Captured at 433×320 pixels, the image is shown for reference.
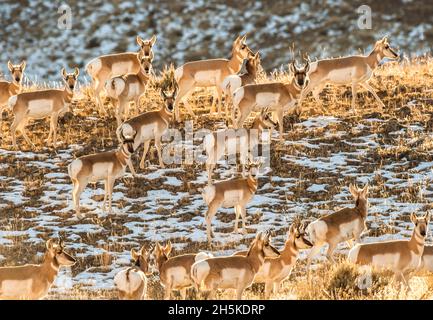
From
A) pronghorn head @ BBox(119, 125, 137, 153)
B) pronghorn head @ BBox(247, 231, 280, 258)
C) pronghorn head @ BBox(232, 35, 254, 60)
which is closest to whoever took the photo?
pronghorn head @ BBox(247, 231, 280, 258)

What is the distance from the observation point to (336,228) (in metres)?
13.7

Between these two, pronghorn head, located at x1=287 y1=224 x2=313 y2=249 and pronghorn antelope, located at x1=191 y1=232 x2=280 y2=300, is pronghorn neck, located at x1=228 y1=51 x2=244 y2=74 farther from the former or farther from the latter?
pronghorn antelope, located at x1=191 y1=232 x2=280 y2=300

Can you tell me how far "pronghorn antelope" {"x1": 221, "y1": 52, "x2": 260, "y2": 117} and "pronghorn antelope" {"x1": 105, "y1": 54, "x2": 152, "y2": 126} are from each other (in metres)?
1.25

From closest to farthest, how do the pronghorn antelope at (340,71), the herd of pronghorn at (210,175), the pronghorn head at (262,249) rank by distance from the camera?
the herd of pronghorn at (210,175)
the pronghorn head at (262,249)
the pronghorn antelope at (340,71)

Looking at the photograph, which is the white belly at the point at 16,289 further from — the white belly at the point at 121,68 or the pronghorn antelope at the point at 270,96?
→ the white belly at the point at 121,68

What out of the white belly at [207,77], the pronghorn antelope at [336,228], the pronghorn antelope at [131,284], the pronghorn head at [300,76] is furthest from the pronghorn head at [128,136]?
the pronghorn antelope at [131,284]

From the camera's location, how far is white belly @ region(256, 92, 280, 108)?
56.3 ft

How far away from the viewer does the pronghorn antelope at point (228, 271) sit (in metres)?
11.8

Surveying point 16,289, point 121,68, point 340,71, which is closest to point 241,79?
point 340,71

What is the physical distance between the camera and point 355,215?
46.0 ft

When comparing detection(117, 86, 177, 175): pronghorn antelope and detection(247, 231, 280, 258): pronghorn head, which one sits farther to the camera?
detection(117, 86, 177, 175): pronghorn antelope

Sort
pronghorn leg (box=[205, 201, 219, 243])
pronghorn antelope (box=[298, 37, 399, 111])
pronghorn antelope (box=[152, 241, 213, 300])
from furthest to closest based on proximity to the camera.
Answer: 1. pronghorn antelope (box=[298, 37, 399, 111])
2. pronghorn leg (box=[205, 201, 219, 243])
3. pronghorn antelope (box=[152, 241, 213, 300])

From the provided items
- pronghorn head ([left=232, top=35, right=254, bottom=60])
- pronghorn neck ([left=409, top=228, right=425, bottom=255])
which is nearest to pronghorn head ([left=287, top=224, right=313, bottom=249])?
pronghorn neck ([left=409, top=228, right=425, bottom=255])
